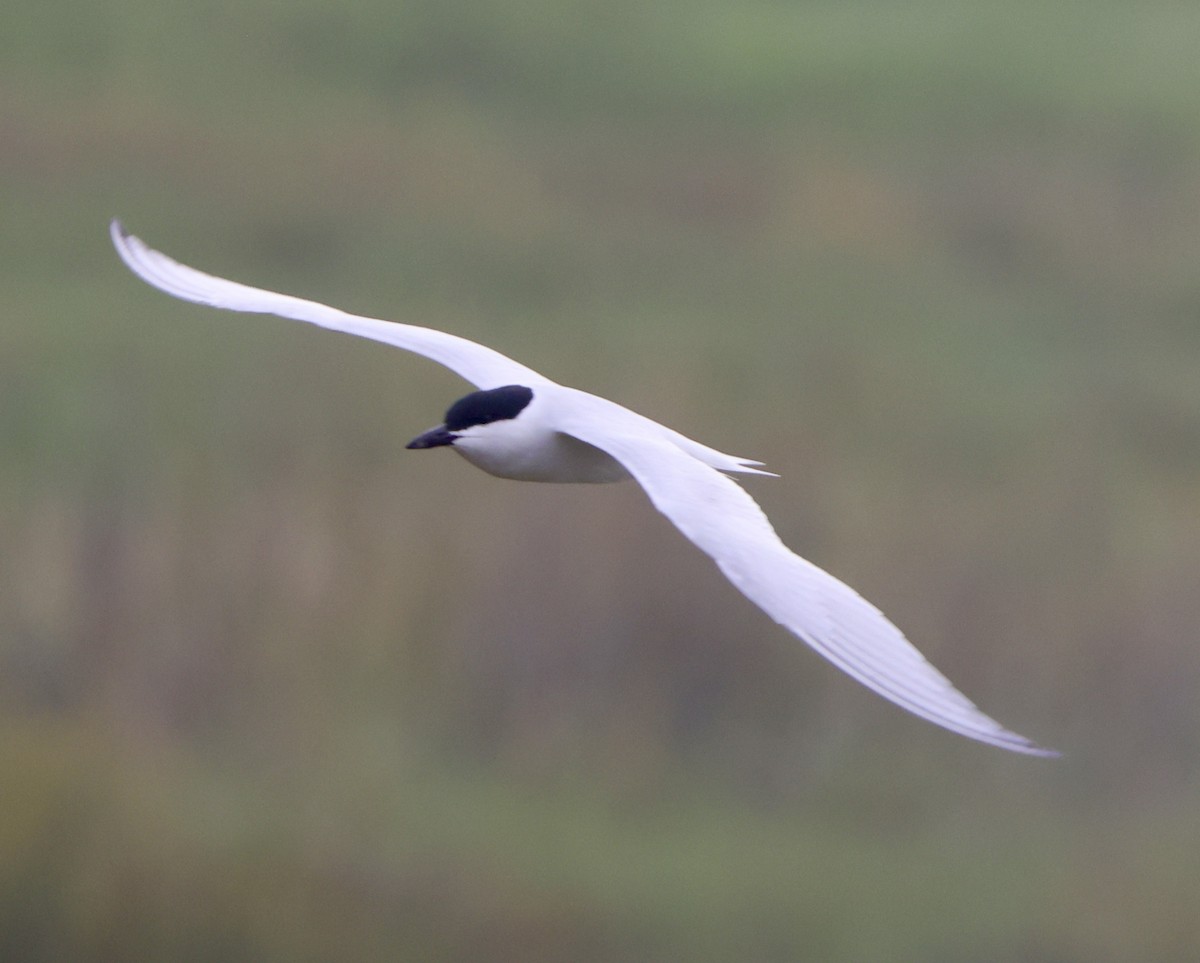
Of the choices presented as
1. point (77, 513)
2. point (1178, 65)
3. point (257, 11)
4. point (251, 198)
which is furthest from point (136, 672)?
point (1178, 65)

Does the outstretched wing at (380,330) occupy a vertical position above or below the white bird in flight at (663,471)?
above

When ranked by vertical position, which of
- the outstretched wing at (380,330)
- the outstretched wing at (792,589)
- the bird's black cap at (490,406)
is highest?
the outstretched wing at (380,330)

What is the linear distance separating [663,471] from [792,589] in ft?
2.03

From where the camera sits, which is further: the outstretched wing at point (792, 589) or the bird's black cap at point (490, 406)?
the bird's black cap at point (490, 406)

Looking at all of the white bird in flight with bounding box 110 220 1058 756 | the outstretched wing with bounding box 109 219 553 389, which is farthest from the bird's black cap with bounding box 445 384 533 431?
the outstretched wing with bounding box 109 219 553 389

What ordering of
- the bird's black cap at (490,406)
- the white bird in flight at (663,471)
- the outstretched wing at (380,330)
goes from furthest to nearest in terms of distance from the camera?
the outstretched wing at (380,330) < the bird's black cap at (490,406) < the white bird in flight at (663,471)

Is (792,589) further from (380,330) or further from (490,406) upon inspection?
(380,330)

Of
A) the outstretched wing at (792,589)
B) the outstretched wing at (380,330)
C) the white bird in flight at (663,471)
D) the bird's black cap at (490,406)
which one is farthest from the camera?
the outstretched wing at (380,330)

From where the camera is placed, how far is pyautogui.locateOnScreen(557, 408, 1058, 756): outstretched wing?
4297mm

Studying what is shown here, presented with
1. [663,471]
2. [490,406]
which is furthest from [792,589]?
[490,406]

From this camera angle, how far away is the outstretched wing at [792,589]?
14.1ft

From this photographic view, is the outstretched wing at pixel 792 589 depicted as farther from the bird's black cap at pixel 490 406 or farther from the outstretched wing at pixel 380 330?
the outstretched wing at pixel 380 330

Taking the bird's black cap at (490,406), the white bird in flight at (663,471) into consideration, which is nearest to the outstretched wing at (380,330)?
the white bird in flight at (663,471)

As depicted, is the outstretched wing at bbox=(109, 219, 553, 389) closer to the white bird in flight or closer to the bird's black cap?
the white bird in flight
